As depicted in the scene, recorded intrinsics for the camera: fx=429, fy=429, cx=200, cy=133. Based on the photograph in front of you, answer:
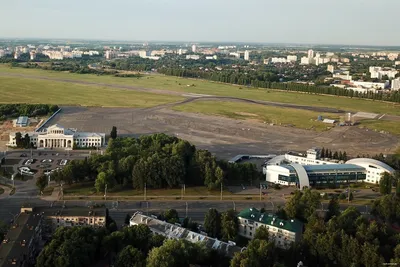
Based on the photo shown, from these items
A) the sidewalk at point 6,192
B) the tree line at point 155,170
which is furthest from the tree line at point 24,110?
the tree line at point 155,170

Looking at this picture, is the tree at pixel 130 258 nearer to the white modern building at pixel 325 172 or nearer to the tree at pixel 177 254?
the tree at pixel 177 254

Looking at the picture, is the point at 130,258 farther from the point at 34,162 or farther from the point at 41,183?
the point at 34,162

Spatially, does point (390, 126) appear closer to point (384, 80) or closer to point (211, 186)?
point (211, 186)

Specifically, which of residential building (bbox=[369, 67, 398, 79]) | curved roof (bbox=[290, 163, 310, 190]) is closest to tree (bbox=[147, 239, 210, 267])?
curved roof (bbox=[290, 163, 310, 190])

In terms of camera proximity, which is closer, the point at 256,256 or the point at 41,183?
the point at 256,256

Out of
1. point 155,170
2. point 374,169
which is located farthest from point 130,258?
point 374,169

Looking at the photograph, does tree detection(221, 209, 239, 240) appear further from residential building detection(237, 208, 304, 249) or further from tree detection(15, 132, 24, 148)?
tree detection(15, 132, 24, 148)
